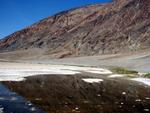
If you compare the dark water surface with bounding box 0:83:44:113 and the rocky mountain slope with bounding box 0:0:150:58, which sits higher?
the rocky mountain slope with bounding box 0:0:150:58

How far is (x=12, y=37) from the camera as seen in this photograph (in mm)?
148250

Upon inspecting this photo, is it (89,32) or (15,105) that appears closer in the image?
(15,105)

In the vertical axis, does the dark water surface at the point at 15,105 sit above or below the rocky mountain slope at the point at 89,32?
below

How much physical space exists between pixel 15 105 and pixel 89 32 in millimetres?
103482

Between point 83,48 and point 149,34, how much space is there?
22.5 metres

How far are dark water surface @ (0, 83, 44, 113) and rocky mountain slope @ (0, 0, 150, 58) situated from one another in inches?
3061

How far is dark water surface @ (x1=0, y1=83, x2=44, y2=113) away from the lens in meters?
13.9

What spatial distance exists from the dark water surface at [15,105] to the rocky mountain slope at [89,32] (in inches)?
3061

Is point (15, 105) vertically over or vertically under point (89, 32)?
under

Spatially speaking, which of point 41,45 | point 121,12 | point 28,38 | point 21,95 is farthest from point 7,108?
point 28,38

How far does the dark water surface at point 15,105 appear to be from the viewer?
13.9 metres

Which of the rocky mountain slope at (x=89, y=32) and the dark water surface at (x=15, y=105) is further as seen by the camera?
the rocky mountain slope at (x=89, y=32)

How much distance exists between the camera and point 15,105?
15117mm

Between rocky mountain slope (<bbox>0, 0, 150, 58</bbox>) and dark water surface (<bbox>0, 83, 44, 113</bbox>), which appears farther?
rocky mountain slope (<bbox>0, 0, 150, 58</bbox>)
